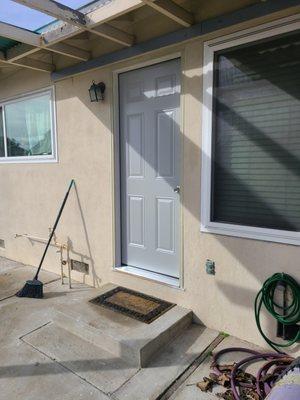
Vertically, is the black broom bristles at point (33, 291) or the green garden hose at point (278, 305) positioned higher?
the green garden hose at point (278, 305)

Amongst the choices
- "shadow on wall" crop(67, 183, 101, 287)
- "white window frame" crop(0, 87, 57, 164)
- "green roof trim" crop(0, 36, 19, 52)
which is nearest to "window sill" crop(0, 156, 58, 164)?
"white window frame" crop(0, 87, 57, 164)

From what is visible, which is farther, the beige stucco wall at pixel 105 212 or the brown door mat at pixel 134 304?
the brown door mat at pixel 134 304

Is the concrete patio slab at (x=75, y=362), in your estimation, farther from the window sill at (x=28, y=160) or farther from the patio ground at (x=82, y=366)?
the window sill at (x=28, y=160)

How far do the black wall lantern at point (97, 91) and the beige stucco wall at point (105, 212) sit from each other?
0.23ft

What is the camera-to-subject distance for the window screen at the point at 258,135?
244 centimetres

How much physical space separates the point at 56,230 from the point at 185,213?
82.5 inches

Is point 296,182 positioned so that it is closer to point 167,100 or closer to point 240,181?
point 240,181

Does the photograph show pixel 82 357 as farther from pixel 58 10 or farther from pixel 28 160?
pixel 28 160

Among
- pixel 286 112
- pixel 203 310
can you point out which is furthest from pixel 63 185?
pixel 286 112

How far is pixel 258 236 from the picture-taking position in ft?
8.53

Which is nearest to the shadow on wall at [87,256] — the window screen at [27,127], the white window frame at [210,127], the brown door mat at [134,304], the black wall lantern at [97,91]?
the brown door mat at [134,304]

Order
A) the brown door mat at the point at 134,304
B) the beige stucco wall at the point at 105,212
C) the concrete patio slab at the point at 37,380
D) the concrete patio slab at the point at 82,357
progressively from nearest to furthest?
the concrete patio slab at the point at 37,380
the concrete patio slab at the point at 82,357
the beige stucco wall at the point at 105,212
the brown door mat at the point at 134,304

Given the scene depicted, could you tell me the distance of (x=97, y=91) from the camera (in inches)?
139

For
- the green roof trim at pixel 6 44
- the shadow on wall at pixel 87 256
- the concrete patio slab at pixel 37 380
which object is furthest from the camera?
the shadow on wall at pixel 87 256
